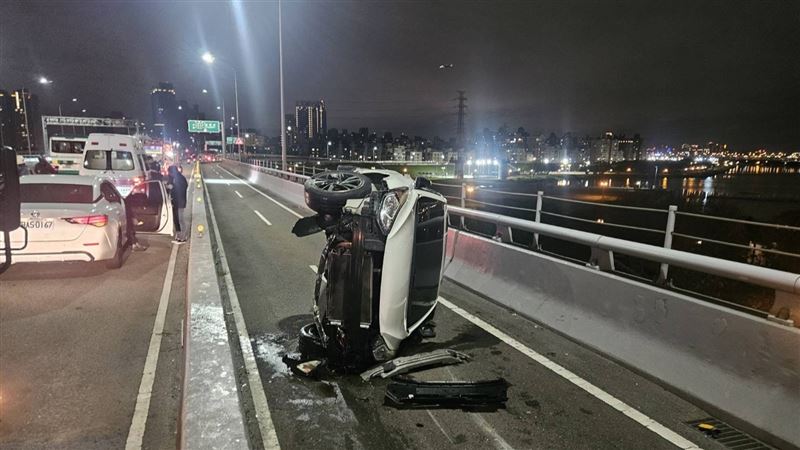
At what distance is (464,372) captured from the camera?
4.77m

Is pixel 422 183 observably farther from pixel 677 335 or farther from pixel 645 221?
pixel 645 221

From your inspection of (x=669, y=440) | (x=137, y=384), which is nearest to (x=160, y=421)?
(x=137, y=384)

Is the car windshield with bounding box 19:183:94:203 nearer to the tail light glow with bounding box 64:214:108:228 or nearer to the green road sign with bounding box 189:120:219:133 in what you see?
the tail light glow with bounding box 64:214:108:228

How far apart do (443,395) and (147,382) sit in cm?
291

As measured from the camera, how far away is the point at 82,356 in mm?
5148

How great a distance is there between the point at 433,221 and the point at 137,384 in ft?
10.8

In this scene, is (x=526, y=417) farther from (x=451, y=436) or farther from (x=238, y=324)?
(x=238, y=324)

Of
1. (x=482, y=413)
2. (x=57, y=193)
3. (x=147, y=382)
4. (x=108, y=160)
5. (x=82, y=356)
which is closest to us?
(x=482, y=413)

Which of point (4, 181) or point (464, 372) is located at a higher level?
point (4, 181)

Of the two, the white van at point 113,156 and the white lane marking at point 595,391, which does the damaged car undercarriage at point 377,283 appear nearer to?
the white lane marking at point 595,391

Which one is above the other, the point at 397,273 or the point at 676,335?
the point at 397,273

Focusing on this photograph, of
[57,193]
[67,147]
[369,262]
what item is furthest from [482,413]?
[67,147]

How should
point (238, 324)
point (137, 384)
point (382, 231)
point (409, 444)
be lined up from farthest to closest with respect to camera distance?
point (238, 324) → point (137, 384) → point (382, 231) → point (409, 444)

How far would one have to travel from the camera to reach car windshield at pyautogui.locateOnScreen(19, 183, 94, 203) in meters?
8.45
